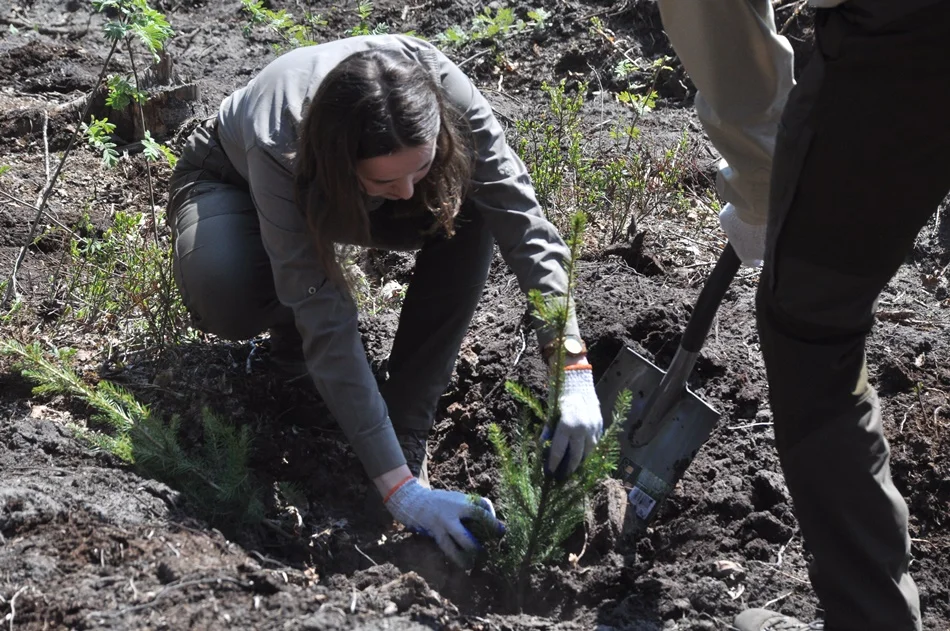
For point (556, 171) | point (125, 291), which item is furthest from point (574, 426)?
point (125, 291)

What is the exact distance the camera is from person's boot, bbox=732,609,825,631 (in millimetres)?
2135

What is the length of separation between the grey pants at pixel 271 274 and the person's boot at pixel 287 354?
0.10m

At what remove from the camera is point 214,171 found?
3.00 meters

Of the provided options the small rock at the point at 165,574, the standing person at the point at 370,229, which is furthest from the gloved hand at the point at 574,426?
the small rock at the point at 165,574

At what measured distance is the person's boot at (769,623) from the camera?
2.13m

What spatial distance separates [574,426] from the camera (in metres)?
2.33

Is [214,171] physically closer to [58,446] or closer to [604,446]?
[58,446]

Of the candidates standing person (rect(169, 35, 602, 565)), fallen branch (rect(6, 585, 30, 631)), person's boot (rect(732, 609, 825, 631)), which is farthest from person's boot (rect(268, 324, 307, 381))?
person's boot (rect(732, 609, 825, 631))

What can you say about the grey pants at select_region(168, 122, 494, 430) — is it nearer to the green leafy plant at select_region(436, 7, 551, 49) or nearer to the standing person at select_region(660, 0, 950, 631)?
the standing person at select_region(660, 0, 950, 631)

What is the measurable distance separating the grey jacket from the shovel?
0.42 meters

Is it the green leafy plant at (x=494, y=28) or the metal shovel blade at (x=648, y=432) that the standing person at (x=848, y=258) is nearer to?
the metal shovel blade at (x=648, y=432)

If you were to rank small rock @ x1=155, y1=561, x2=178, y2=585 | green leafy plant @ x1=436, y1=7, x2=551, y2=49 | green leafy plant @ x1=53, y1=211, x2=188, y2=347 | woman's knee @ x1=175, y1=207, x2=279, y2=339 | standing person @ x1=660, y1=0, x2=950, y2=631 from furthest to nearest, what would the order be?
green leafy plant @ x1=436, y1=7, x2=551, y2=49, green leafy plant @ x1=53, y1=211, x2=188, y2=347, woman's knee @ x1=175, y1=207, x2=279, y2=339, small rock @ x1=155, y1=561, x2=178, y2=585, standing person @ x1=660, y1=0, x2=950, y2=631

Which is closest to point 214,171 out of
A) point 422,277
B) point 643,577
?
point 422,277

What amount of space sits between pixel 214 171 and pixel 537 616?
1.68 m
